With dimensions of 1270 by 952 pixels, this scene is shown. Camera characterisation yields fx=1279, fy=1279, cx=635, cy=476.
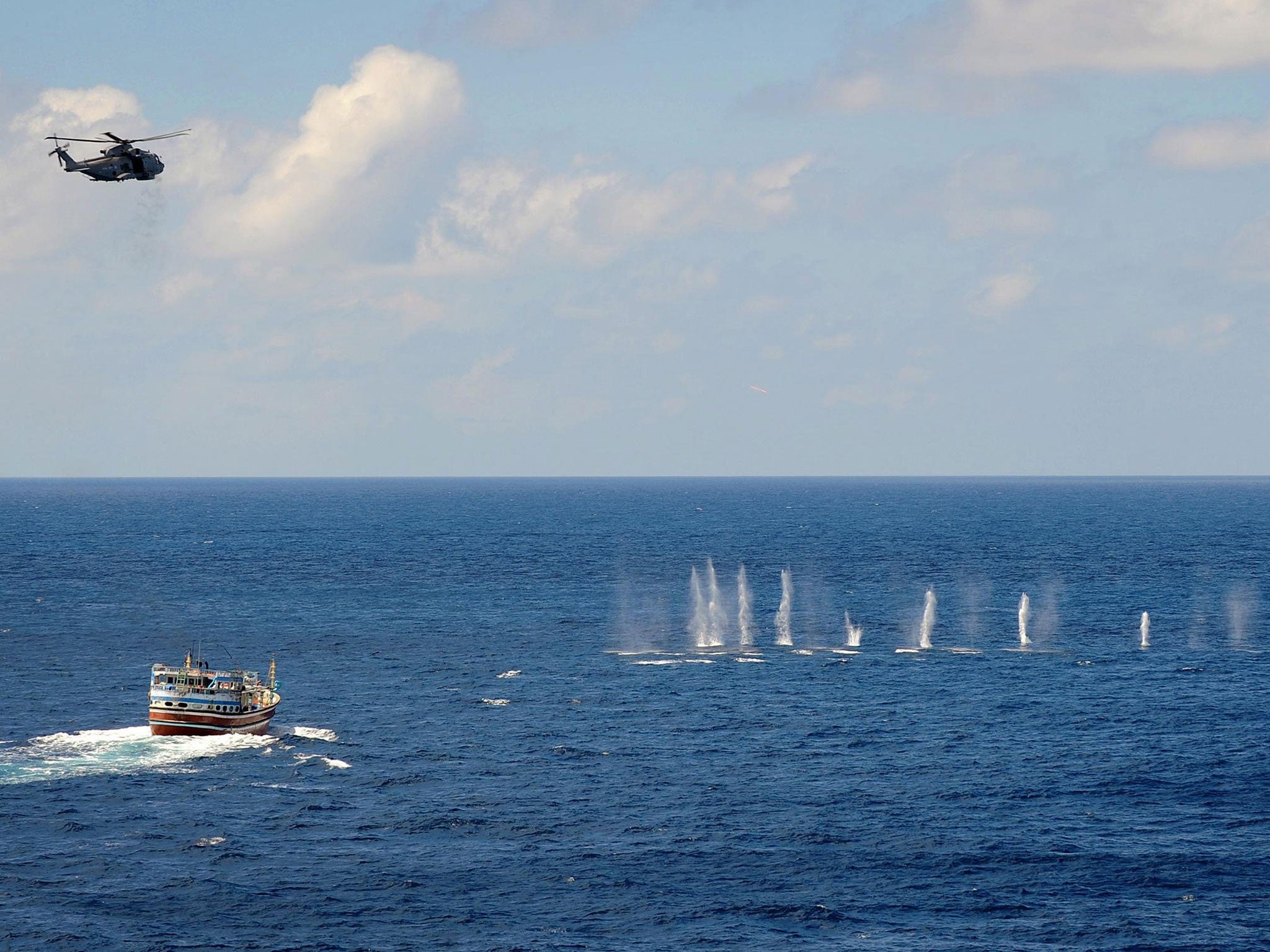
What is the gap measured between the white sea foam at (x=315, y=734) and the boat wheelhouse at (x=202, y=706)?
3314 mm

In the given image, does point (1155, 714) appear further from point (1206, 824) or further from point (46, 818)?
point (46, 818)

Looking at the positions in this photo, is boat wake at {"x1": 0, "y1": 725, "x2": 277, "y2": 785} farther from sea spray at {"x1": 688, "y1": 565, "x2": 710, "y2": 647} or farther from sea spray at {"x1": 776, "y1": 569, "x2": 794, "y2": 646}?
sea spray at {"x1": 776, "y1": 569, "x2": 794, "y2": 646}

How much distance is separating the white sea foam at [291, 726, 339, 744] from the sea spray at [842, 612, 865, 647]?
2899 inches

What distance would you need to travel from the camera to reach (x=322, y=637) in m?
174

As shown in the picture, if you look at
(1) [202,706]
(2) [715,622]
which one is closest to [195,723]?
(1) [202,706]

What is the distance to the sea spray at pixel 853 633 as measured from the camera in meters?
→ 169

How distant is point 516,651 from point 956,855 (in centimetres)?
8515

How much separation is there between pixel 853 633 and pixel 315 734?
79.4 metres

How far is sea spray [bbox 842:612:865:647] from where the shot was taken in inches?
6644

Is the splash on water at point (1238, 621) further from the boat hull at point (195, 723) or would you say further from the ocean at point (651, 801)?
the boat hull at point (195, 723)

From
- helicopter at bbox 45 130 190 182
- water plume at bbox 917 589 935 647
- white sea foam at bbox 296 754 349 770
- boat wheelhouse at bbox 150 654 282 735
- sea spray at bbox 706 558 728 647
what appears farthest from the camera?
sea spray at bbox 706 558 728 647

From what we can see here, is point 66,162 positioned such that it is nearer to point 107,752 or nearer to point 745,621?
point 107,752

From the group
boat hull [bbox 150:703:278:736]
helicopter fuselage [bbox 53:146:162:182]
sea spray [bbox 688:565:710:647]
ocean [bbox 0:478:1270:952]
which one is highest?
helicopter fuselage [bbox 53:146:162:182]

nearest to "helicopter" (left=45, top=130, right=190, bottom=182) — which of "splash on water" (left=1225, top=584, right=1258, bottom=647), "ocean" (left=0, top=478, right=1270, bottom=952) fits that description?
"ocean" (left=0, top=478, right=1270, bottom=952)
